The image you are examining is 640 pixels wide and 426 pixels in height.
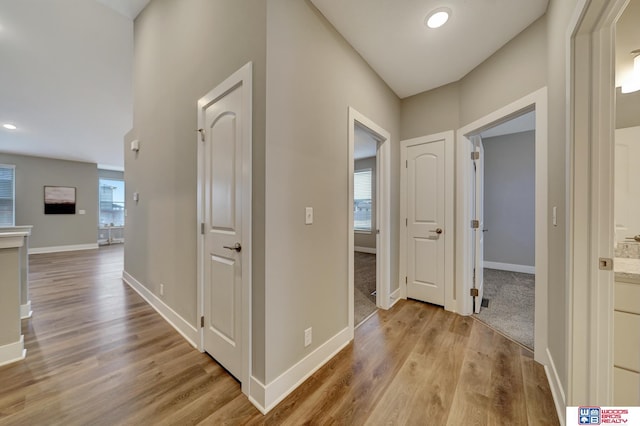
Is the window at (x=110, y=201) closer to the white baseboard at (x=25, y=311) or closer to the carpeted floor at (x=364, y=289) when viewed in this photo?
the white baseboard at (x=25, y=311)

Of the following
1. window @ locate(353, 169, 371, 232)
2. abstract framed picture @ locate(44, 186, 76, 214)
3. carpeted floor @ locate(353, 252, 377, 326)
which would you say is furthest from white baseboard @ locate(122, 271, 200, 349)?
abstract framed picture @ locate(44, 186, 76, 214)

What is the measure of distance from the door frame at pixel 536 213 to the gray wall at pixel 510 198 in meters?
2.78

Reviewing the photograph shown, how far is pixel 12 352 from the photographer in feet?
5.92

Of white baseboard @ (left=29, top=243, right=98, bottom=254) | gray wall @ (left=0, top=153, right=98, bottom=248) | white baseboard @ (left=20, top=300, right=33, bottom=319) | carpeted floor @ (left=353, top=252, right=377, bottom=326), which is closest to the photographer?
white baseboard @ (left=20, top=300, right=33, bottom=319)

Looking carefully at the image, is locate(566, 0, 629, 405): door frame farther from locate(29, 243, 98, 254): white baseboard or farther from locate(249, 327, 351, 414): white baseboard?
locate(29, 243, 98, 254): white baseboard

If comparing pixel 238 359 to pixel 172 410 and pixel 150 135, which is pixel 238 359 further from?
pixel 150 135

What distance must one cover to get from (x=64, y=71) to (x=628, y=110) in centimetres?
615

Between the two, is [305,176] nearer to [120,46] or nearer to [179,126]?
[179,126]

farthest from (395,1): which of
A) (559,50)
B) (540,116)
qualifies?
(540,116)

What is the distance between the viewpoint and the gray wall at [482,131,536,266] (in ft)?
14.6

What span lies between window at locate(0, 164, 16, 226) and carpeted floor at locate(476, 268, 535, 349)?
10.6 metres

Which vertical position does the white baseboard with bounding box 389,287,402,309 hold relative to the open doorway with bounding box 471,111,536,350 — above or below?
below

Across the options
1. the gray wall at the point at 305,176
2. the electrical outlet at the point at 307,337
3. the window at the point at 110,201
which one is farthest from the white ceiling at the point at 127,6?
the window at the point at 110,201

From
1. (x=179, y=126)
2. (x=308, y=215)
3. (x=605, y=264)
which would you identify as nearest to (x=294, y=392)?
(x=308, y=215)
